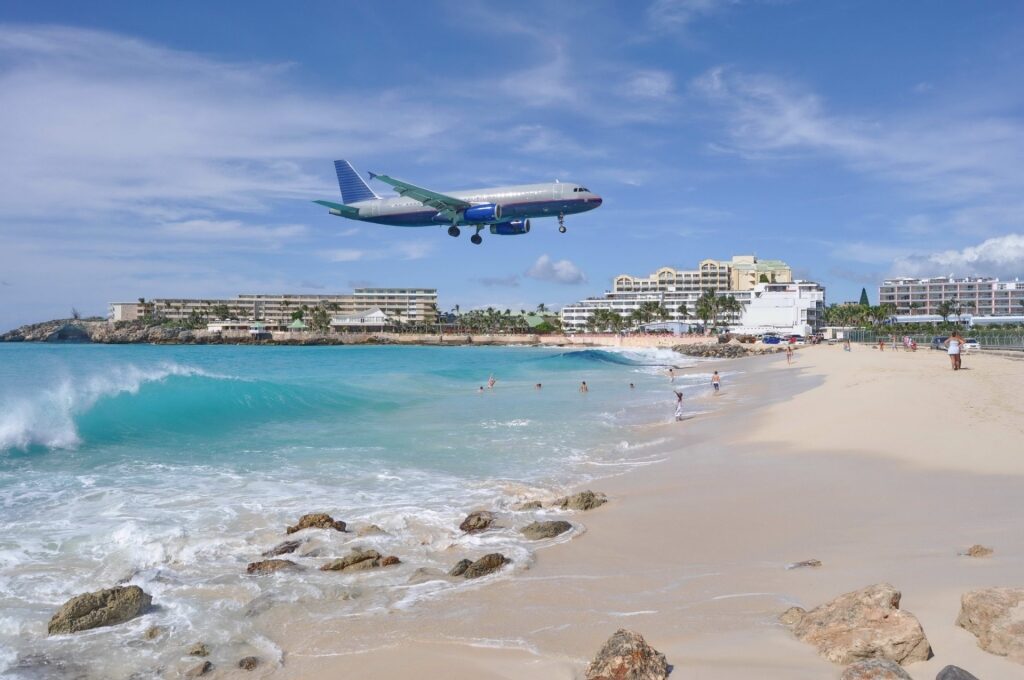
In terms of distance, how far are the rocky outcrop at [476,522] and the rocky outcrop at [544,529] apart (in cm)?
56

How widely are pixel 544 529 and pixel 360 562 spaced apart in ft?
8.35

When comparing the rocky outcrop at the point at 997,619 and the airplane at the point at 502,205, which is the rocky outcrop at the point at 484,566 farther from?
the airplane at the point at 502,205

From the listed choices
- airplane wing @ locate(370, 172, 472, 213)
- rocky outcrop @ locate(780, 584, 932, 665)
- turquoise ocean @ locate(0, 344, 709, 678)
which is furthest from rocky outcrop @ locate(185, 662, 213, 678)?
airplane wing @ locate(370, 172, 472, 213)

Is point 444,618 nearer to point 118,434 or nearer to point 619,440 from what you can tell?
point 619,440

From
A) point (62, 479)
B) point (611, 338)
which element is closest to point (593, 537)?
point (62, 479)

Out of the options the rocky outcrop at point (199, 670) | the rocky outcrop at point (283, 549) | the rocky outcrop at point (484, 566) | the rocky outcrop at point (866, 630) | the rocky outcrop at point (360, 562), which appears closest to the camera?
the rocky outcrop at point (866, 630)

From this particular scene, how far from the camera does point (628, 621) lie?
6.12 meters

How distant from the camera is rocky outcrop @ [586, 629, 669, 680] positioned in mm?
4633

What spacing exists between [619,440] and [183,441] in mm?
12841

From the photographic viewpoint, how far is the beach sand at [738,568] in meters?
5.33

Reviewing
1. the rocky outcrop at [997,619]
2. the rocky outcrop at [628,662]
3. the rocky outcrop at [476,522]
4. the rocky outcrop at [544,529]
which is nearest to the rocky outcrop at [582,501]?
the rocky outcrop at [544,529]

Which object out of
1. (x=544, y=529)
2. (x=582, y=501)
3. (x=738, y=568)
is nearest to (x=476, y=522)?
(x=544, y=529)

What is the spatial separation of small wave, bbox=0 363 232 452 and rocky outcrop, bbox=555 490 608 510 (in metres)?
15.1

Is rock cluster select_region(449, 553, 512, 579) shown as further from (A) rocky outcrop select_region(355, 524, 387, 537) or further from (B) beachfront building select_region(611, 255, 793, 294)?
(B) beachfront building select_region(611, 255, 793, 294)
